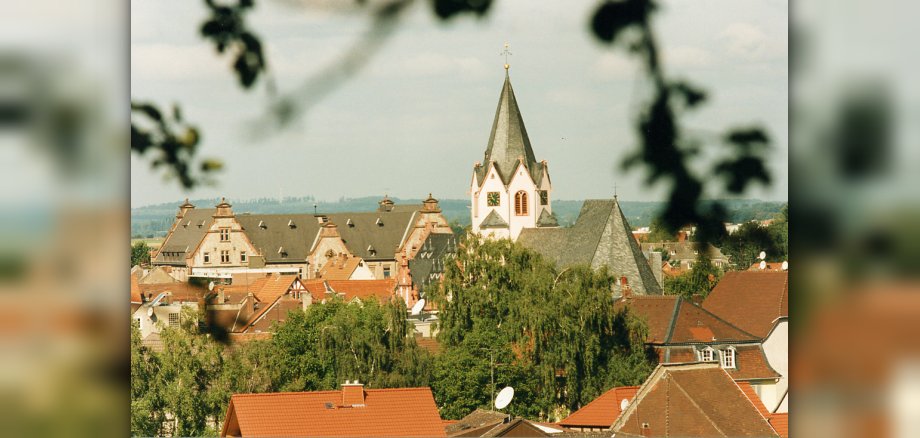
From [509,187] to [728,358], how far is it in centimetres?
2330

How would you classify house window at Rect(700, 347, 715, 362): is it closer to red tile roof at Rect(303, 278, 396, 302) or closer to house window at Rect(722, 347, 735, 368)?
house window at Rect(722, 347, 735, 368)

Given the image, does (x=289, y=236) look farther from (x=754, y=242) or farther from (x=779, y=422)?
(x=754, y=242)

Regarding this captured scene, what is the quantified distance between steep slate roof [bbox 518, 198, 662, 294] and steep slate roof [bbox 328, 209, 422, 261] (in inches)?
500

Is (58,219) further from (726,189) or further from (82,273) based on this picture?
(726,189)

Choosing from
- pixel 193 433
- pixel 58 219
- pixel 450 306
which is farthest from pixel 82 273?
pixel 450 306

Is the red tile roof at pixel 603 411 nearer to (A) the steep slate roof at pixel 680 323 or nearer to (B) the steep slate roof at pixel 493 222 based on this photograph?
(A) the steep slate roof at pixel 680 323

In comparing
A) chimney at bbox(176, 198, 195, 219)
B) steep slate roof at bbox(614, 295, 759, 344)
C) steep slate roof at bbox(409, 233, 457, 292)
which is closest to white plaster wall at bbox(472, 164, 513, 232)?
steep slate roof at bbox(409, 233, 457, 292)

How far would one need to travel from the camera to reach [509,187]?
149ft

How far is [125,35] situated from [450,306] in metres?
21.8

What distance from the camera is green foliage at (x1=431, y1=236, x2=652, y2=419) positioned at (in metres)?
21.1

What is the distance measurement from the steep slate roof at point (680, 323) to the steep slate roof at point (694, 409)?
19.4ft

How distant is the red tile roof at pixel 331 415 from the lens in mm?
13422

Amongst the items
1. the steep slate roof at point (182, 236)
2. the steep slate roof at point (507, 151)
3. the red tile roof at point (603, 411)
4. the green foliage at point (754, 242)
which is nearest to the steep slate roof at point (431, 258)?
the steep slate roof at point (507, 151)

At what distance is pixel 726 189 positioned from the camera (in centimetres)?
162
